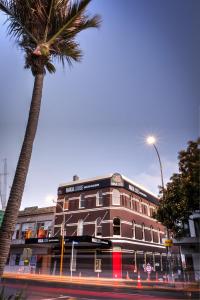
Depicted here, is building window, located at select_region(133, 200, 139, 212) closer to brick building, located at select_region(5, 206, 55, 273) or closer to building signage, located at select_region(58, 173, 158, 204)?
building signage, located at select_region(58, 173, 158, 204)

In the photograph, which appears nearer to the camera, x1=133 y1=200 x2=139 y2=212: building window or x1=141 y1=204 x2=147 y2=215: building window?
x1=133 y1=200 x2=139 y2=212: building window

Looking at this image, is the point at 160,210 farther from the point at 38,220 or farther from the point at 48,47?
the point at 38,220

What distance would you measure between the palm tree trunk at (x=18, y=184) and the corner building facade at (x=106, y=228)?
2439 centimetres

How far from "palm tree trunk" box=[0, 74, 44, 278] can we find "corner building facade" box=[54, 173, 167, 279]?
80.0 ft

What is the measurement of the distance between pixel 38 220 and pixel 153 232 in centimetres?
1968

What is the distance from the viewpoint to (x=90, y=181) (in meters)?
37.1

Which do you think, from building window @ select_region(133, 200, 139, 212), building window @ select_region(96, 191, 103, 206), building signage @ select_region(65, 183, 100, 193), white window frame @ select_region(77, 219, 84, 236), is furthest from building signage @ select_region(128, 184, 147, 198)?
white window frame @ select_region(77, 219, 84, 236)

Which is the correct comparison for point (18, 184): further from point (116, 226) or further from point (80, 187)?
point (80, 187)

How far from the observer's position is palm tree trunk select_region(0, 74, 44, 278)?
19.3 feet

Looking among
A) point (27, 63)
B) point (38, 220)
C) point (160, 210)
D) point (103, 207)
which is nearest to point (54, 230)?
point (38, 220)

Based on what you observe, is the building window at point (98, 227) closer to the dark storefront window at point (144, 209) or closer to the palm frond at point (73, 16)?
the dark storefront window at point (144, 209)

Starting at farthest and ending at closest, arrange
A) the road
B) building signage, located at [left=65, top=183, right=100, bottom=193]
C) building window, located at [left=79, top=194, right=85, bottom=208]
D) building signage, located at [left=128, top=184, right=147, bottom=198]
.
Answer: building signage, located at [left=128, top=184, right=147, bottom=198], building window, located at [left=79, top=194, right=85, bottom=208], building signage, located at [left=65, top=183, right=100, bottom=193], the road

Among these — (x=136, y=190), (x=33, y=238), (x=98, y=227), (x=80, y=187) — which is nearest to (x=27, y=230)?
(x=33, y=238)

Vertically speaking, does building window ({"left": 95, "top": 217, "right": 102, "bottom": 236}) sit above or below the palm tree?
below
